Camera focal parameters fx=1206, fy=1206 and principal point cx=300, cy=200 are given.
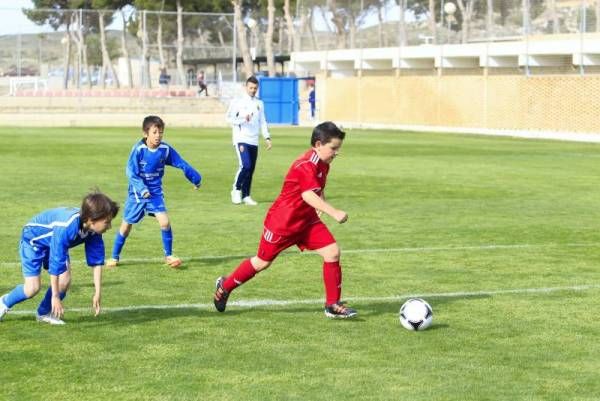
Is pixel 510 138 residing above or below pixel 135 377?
below

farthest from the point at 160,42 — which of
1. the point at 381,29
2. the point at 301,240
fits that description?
the point at 301,240

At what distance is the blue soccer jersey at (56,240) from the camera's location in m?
8.48

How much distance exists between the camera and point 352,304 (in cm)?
1030

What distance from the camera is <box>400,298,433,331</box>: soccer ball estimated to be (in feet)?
29.5

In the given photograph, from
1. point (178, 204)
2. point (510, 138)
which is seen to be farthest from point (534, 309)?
point (510, 138)

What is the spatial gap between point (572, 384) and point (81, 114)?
153ft

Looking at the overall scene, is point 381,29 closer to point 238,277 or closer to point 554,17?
point 554,17

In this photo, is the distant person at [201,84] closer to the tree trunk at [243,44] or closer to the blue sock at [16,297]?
the tree trunk at [243,44]

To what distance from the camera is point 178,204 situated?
19.2m

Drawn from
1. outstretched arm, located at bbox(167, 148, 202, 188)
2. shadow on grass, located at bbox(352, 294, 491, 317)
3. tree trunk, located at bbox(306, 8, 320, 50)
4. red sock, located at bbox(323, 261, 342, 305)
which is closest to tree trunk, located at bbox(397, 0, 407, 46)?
tree trunk, located at bbox(306, 8, 320, 50)

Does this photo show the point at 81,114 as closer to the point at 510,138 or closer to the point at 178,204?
the point at 510,138

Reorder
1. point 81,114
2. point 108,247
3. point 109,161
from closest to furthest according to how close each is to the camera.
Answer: point 108,247
point 109,161
point 81,114

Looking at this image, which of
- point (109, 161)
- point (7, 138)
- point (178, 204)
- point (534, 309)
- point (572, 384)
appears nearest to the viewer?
point (572, 384)

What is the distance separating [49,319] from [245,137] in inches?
418
